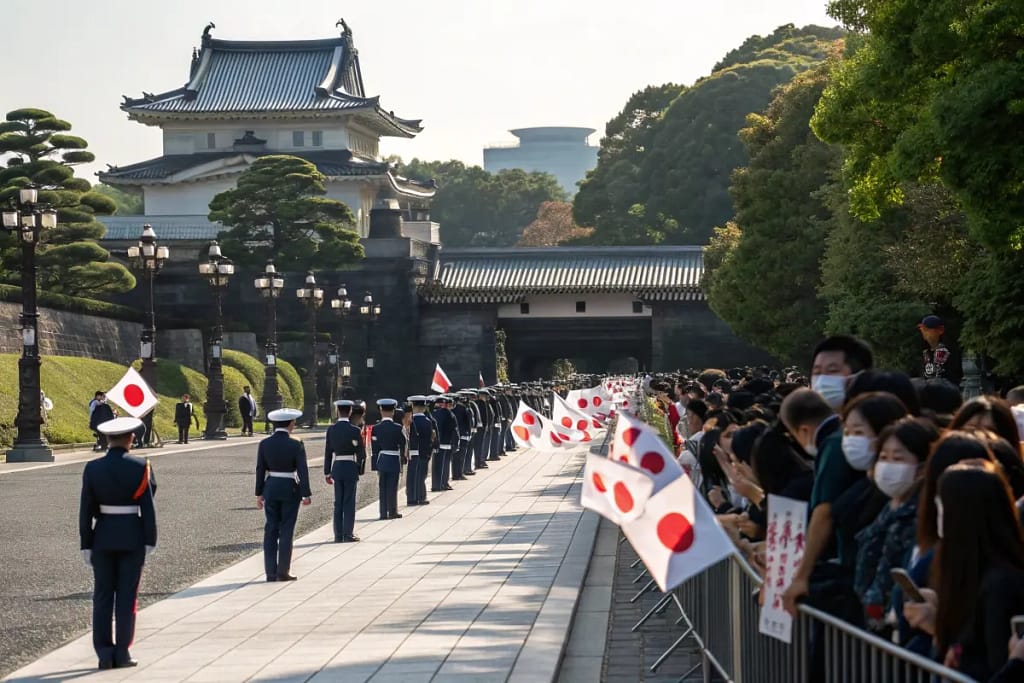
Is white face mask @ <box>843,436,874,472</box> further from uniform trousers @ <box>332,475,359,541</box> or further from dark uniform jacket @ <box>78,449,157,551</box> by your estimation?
uniform trousers @ <box>332,475,359,541</box>

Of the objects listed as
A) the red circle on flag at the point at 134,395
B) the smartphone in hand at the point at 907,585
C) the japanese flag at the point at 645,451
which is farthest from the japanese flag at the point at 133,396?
→ the smartphone in hand at the point at 907,585

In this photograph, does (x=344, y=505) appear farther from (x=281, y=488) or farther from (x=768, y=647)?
(x=768, y=647)

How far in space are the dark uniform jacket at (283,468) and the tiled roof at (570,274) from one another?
57097 millimetres

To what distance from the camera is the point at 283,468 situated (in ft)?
47.9

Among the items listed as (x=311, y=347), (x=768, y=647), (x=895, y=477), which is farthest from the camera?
(x=311, y=347)

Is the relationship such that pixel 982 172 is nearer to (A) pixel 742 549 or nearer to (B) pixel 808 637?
(A) pixel 742 549

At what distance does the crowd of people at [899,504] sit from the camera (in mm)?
5246

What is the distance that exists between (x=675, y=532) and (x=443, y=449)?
779 inches

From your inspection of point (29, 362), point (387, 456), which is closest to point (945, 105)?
point (387, 456)

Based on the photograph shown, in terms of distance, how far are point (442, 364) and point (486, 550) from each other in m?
56.5

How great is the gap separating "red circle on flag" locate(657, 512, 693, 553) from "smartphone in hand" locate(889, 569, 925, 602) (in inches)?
45.0

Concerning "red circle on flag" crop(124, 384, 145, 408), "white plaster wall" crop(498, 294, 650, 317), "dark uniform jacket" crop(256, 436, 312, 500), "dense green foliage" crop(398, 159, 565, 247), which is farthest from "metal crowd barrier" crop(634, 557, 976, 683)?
"dense green foliage" crop(398, 159, 565, 247)

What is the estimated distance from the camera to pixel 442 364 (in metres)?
73.4

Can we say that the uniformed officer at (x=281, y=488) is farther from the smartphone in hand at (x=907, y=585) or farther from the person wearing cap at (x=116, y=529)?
the smartphone in hand at (x=907, y=585)
